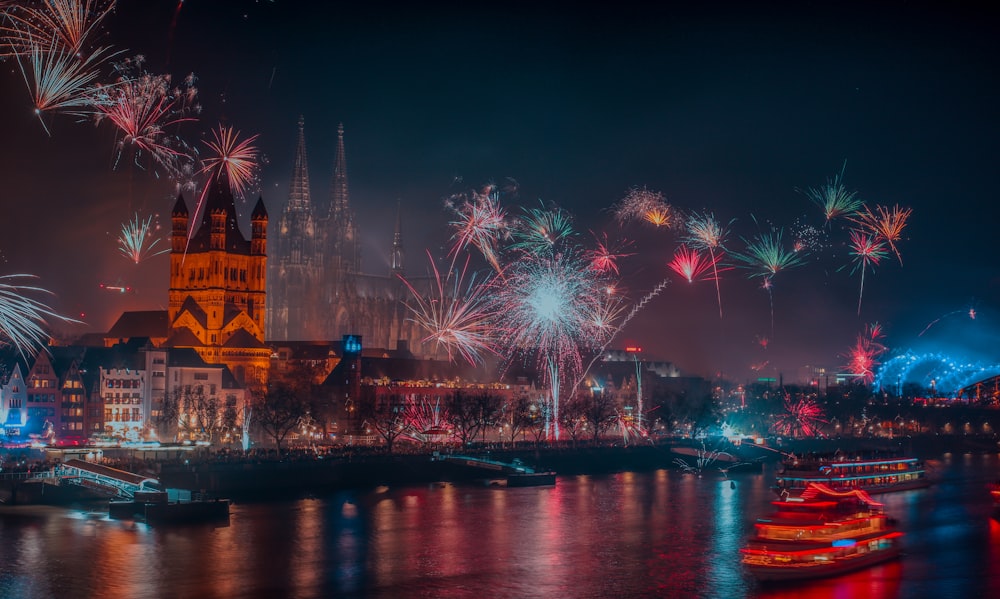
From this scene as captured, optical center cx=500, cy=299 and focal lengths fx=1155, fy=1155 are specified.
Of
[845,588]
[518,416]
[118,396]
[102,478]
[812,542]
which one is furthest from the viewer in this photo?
[518,416]

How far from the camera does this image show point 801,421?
14700 centimetres

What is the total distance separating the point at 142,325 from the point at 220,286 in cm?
821

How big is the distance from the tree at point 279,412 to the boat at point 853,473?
120ft

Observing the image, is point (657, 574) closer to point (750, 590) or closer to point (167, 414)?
point (750, 590)

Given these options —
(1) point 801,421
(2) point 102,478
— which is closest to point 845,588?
(2) point 102,478

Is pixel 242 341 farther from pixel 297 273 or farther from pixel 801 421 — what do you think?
pixel 801 421

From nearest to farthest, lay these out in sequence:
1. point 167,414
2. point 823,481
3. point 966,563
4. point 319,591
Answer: point 319,591, point 966,563, point 823,481, point 167,414

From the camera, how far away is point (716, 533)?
184 feet

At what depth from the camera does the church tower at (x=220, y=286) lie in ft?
360

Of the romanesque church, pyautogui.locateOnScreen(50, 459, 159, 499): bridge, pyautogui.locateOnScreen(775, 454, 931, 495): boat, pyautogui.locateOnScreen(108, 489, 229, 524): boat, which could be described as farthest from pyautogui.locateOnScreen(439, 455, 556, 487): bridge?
the romanesque church

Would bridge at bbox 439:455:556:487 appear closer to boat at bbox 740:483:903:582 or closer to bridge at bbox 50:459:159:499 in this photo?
bridge at bbox 50:459:159:499

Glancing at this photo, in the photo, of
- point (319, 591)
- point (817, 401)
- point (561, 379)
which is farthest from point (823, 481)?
point (817, 401)

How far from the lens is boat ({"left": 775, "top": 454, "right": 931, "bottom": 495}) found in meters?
76.7

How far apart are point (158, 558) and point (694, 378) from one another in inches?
4871
